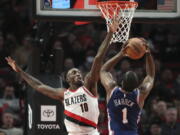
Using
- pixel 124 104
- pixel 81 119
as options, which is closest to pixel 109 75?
pixel 124 104

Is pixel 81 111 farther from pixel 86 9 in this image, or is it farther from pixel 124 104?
pixel 86 9

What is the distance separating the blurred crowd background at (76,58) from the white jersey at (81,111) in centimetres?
234

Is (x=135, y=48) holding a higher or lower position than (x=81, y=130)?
higher

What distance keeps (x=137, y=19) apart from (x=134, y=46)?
1622 millimetres

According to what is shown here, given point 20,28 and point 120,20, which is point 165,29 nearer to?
point 20,28

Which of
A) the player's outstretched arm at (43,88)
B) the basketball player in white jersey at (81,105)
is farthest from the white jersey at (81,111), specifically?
the player's outstretched arm at (43,88)

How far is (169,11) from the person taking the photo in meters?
8.59

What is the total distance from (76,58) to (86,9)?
4.94 m

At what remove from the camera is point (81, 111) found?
748 cm

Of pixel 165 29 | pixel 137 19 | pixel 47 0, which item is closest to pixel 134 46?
pixel 137 19

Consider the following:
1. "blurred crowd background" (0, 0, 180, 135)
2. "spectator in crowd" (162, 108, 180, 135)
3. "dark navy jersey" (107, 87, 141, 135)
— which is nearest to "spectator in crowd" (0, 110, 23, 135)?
"blurred crowd background" (0, 0, 180, 135)

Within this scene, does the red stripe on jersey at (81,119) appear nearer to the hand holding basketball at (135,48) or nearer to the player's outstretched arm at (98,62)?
the player's outstretched arm at (98,62)

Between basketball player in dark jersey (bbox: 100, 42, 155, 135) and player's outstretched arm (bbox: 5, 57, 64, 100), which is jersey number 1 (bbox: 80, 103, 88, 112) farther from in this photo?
basketball player in dark jersey (bbox: 100, 42, 155, 135)

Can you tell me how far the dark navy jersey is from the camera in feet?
22.3
